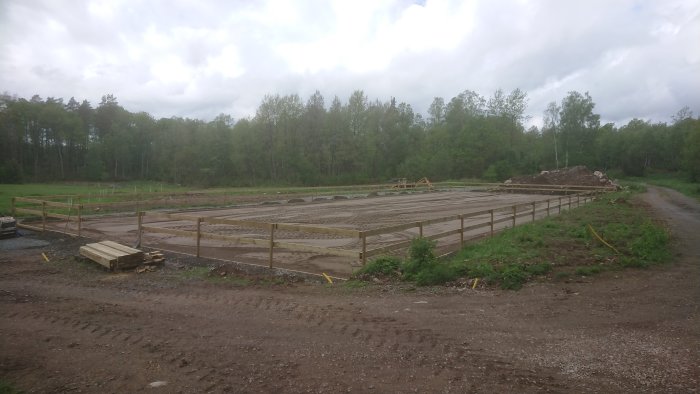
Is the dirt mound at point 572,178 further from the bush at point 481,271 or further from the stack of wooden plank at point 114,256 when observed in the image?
the stack of wooden plank at point 114,256

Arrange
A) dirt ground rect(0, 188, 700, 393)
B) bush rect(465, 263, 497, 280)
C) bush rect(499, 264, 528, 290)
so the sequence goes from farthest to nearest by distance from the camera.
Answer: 1. bush rect(465, 263, 497, 280)
2. bush rect(499, 264, 528, 290)
3. dirt ground rect(0, 188, 700, 393)

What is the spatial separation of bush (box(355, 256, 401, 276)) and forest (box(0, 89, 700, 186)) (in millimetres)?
57162

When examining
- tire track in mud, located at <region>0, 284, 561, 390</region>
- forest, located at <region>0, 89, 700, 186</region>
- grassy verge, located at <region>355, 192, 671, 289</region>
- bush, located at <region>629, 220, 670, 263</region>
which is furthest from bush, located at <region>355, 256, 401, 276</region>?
forest, located at <region>0, 89, 700, 186</region>

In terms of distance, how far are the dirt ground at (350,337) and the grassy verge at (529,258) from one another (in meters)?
0.65

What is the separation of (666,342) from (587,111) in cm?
8386

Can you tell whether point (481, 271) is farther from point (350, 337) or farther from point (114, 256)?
point (114, 256)

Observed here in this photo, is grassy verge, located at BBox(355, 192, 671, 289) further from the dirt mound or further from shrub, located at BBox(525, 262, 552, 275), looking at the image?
the dirt mound

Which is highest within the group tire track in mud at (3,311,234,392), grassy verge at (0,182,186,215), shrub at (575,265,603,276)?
grassy verge at (0,182,186,215)

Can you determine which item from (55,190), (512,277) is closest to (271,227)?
(512,277)

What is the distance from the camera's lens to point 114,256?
9.82 metres

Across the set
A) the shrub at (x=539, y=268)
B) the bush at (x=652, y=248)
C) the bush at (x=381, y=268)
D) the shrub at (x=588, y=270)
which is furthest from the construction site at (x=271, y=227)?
the bush at (x=652, y=248)

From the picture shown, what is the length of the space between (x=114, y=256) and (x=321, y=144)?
207ft

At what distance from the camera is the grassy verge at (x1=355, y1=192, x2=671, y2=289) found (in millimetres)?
8336

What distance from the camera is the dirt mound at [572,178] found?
48.1m
